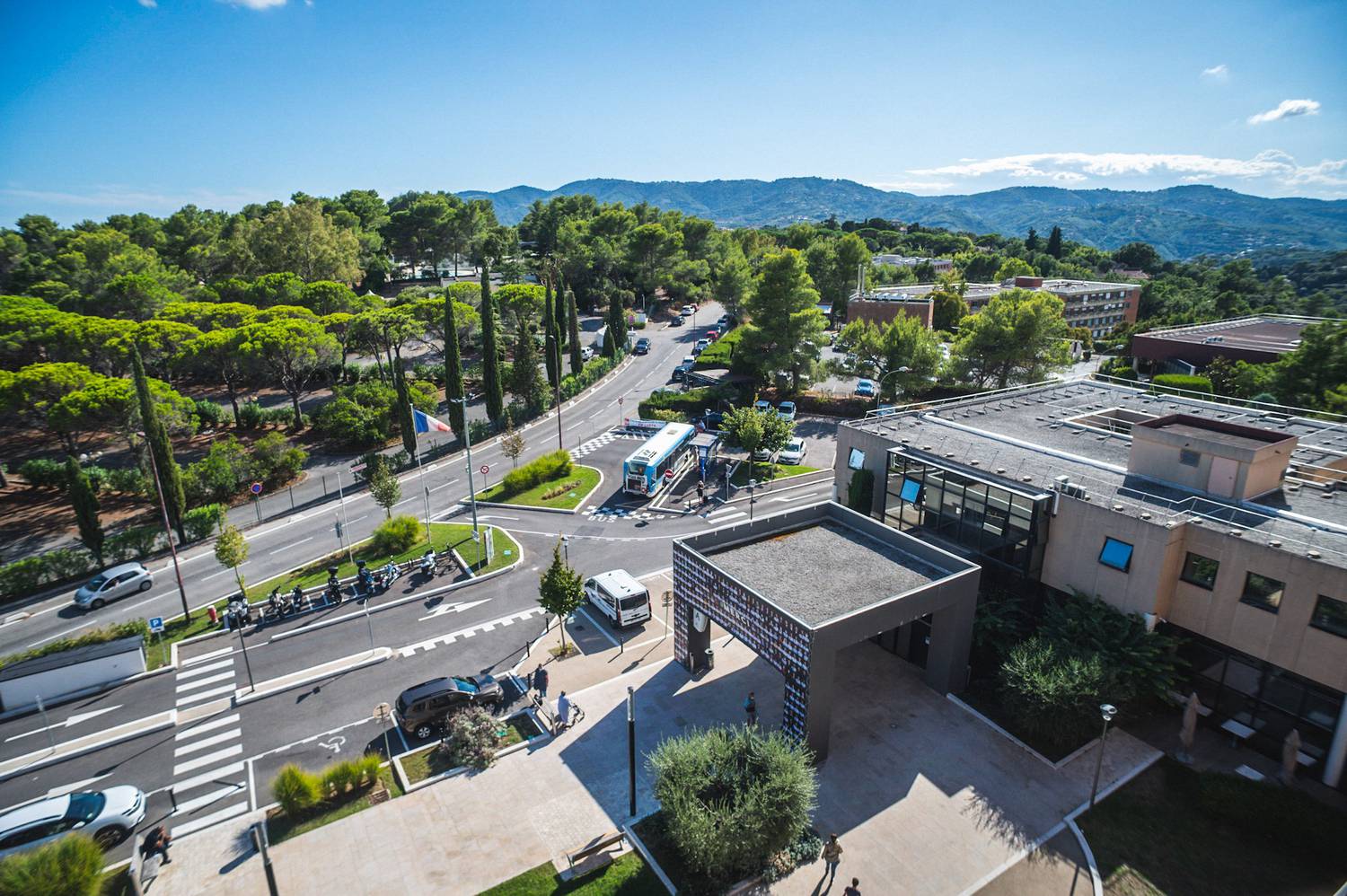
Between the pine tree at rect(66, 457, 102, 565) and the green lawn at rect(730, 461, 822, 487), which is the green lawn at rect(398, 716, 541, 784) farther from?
the pine tree at rect(66, 457, 102, 565)

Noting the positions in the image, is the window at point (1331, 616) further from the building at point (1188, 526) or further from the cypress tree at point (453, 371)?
the cypress tree at point (453, 371)

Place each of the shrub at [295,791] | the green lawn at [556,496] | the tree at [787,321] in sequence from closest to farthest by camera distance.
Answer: the shrub at [295,791], the green lawn at [556,496], the tree at [787,321]

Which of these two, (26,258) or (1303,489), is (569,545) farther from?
(26,258)

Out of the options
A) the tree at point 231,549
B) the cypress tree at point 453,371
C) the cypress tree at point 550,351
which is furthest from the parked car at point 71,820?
the cypress tree at point 550,351

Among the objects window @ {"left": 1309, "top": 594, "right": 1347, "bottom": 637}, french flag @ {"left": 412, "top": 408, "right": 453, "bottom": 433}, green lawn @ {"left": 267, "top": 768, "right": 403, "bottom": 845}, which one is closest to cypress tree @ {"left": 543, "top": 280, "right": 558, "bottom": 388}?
french flag @ {"left": 412, "top": 408, "right": 453, "bottom": 433}

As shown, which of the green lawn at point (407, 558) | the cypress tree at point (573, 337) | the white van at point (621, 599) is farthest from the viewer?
the cypress tree at point (573, 337)

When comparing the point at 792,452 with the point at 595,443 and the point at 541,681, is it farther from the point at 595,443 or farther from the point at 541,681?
the point at 541,681

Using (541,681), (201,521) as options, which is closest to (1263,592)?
(541,681)
